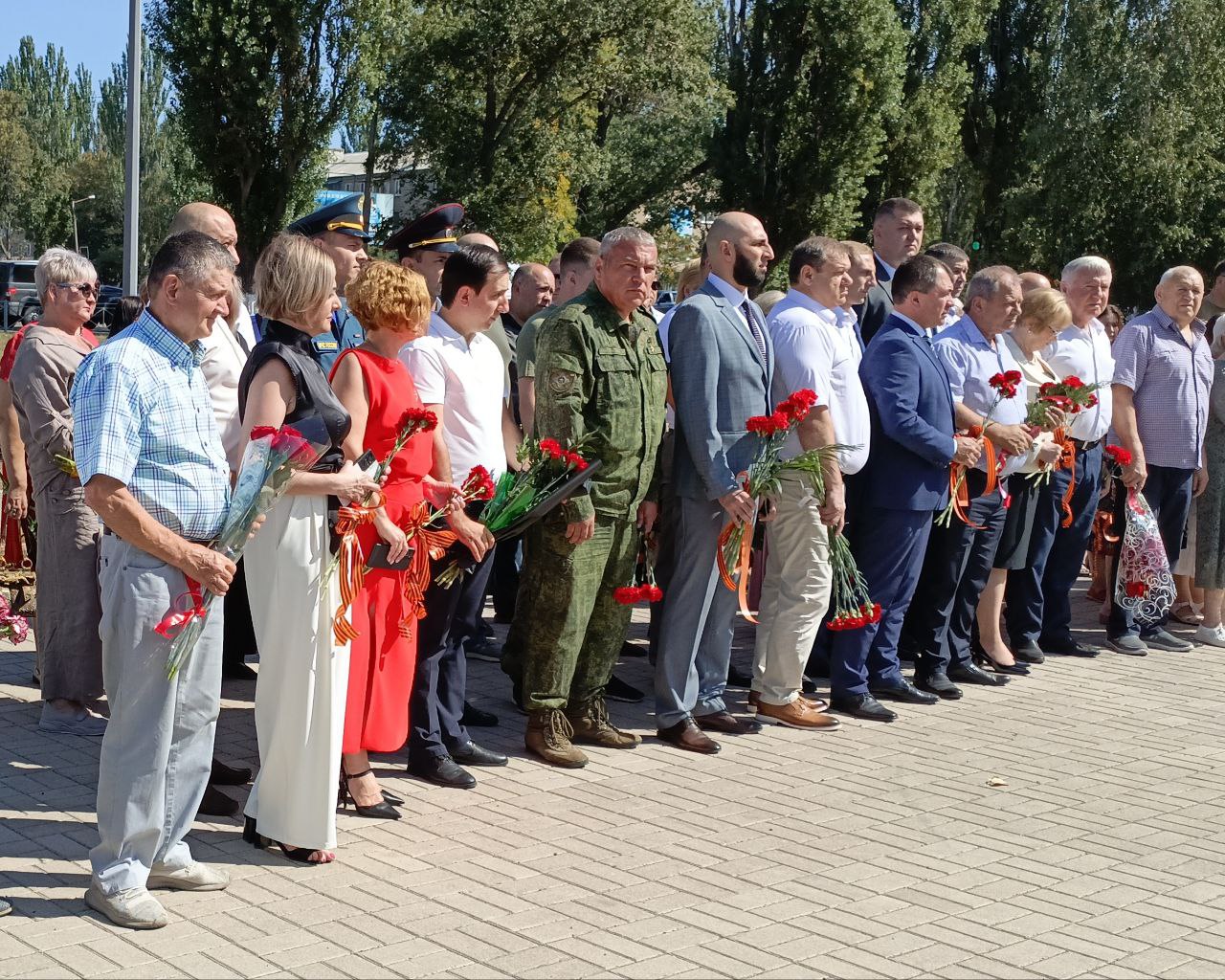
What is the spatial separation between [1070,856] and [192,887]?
10.4ft

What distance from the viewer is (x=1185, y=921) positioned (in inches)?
190

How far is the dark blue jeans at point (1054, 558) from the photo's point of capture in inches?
356

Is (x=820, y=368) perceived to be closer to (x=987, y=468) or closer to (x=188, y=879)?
(x=987, y=468)

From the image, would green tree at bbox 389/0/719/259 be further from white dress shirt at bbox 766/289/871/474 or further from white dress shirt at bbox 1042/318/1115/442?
white dress shirt at bbox 766/289/871/474

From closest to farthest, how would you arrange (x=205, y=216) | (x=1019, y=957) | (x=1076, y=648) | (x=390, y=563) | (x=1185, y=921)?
(x=1019, y=957) < (x=1185, y=921) < (x=390, y=563) < (x=205, y=216) < (x=1076, y=648)

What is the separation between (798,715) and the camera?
726cm

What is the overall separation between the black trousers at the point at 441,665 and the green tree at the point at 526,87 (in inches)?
1079

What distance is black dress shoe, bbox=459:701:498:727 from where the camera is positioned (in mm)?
7070

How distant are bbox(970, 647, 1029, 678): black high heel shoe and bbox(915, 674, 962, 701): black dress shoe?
0.64 m

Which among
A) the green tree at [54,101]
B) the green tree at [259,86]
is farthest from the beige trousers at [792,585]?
the green tree at [54,101]

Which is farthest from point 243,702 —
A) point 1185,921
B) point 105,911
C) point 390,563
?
point 1185,921

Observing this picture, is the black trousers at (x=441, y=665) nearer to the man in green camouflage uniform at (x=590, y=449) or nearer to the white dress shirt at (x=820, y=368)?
the man in green camouflage uniform at (x=590, y=449)

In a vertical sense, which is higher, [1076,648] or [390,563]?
[390,563]

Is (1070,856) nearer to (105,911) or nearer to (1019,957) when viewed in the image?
(1019,957)
